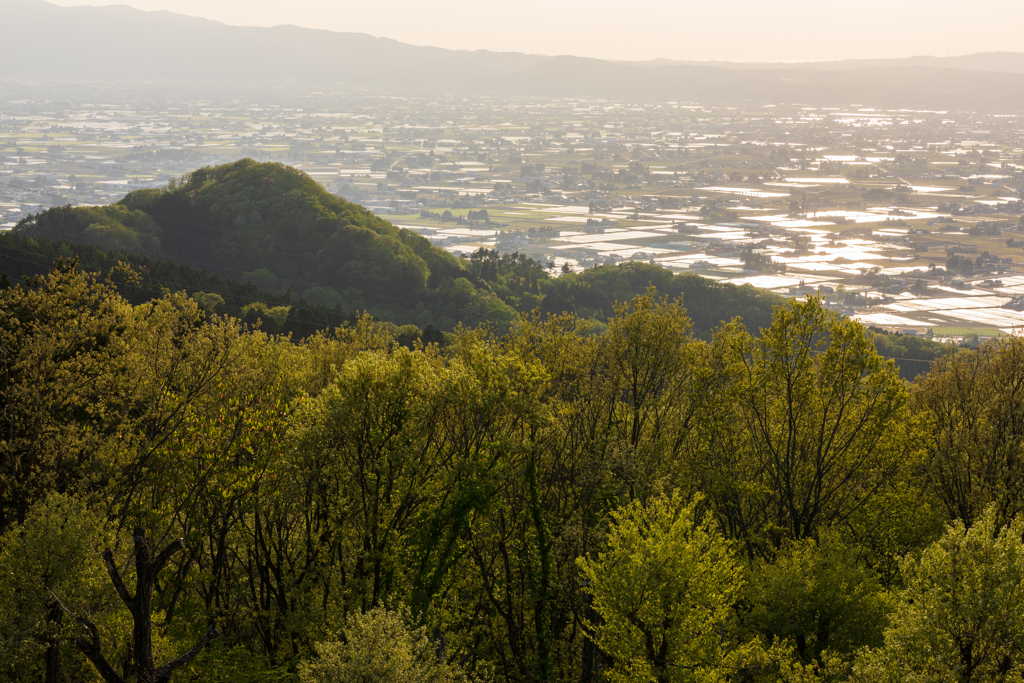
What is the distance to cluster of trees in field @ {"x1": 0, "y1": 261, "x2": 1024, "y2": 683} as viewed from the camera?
2520 cm

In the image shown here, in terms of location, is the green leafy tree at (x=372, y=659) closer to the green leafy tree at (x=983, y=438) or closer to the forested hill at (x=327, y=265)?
the green leafy tree at (x=983, y=438)

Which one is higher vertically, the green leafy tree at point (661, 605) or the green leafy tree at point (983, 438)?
the green leafy tree at point (983, 438)

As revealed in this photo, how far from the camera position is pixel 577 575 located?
3400 cm

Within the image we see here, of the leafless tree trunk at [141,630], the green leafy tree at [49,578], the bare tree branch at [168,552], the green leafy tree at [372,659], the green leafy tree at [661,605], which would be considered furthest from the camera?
the green leafy tree at [661,605]

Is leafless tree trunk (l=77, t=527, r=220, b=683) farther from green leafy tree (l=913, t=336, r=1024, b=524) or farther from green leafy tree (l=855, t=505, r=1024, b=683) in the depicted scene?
green leafy tree (l=913, t=336, r=1024, b=524)

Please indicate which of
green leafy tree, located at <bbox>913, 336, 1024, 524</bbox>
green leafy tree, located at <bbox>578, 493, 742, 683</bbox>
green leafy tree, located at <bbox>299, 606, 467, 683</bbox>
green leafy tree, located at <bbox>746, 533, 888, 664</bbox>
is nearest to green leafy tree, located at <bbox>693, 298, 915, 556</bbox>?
green leafy tree, located at <bbox>913, 336, 1024, 524</bbox>

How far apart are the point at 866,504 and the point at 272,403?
29.0 metres

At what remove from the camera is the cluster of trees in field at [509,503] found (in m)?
25.2

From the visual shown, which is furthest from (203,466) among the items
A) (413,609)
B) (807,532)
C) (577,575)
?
(807,532)

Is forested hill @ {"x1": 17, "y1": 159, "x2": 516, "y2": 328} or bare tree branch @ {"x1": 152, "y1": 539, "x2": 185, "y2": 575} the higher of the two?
bare tree branch @ {"x1": 152, "y1": 539, "x2": 185, "y2": 575}

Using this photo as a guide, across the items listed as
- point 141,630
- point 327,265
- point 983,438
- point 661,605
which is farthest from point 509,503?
point 327,265

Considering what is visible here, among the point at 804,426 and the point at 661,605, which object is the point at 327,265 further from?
the point at 661,605

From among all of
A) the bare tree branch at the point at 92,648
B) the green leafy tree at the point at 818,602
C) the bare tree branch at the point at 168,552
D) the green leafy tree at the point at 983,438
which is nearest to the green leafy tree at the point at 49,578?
the bare tree branch at the point at 92,648

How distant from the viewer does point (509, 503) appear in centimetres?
3353
